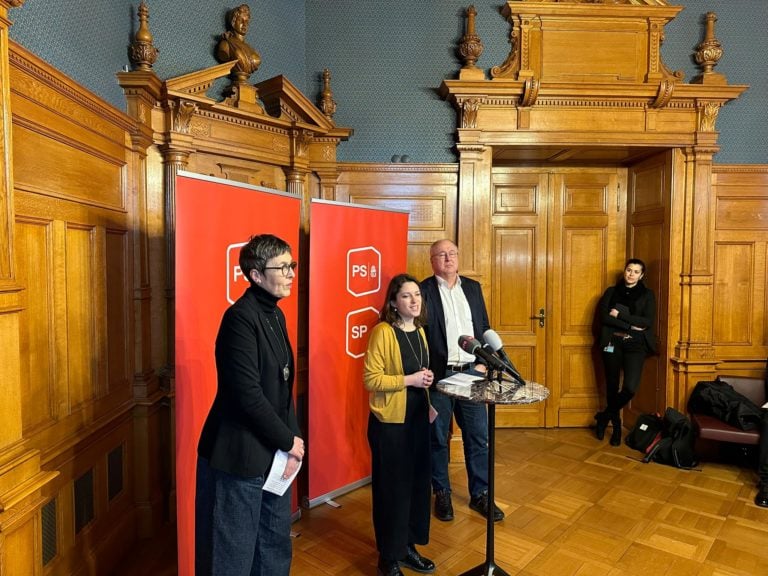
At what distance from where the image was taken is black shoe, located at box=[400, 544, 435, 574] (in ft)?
8.79

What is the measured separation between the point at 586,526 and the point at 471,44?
11.5 feet

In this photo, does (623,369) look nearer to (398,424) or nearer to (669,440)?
(669,440)

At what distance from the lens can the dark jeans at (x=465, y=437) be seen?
126 inches

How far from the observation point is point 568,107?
4.31 m

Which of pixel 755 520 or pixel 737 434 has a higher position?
pixel 737 434

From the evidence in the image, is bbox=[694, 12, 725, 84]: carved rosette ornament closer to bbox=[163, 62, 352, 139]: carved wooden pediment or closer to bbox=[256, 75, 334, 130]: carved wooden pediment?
bbox=[163, 62, 352, 139]: carved wooden pediment

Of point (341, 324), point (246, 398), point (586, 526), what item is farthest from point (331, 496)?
point (246, 398)

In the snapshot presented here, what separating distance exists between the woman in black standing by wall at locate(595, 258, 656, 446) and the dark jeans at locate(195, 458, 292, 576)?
3452 millimetres

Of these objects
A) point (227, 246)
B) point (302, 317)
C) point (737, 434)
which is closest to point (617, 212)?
point (737, 434)

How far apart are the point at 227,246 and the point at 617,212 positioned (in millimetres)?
3810

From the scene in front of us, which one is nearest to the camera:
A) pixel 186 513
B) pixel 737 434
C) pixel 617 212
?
pixel 186 513

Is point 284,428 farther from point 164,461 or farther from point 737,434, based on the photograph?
point 737,434

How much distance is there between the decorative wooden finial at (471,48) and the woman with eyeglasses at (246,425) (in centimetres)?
302

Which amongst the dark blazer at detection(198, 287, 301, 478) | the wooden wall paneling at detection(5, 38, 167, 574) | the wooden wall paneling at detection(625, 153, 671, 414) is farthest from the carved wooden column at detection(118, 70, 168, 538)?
the wooden wall paneling at detection(625, 153, 671, 414)
